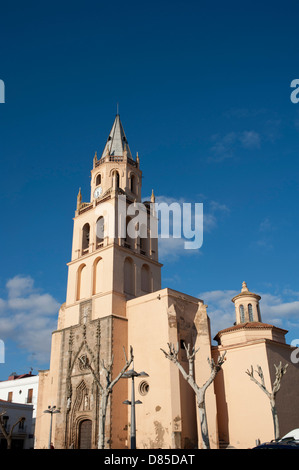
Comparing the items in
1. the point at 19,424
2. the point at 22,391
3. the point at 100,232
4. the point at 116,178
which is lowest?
the point at 19,424

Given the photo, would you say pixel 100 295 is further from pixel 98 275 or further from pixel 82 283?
pixel 82 283

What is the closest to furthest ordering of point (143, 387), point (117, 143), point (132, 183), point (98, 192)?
point (143, 387)
point (98, 192)
point (132, 183)
point (117, 143)

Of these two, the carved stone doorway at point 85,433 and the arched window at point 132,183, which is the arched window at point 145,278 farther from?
the carved stone doorway at point 85,433

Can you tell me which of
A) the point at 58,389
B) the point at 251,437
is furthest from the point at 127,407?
the point at 251,437

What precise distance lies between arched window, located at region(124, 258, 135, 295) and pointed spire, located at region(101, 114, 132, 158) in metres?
10.6

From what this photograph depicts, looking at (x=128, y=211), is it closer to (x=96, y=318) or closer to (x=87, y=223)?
(x=87, y=223)

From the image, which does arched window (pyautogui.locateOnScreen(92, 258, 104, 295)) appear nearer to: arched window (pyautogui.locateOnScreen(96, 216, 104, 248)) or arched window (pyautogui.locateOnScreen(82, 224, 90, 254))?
arched window (pyautogui.locateOnScreen(96, 216, 104, 248))

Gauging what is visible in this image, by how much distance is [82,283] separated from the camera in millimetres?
33000

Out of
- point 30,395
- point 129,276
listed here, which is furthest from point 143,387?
point 30,395

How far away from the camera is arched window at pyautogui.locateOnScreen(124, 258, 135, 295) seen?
104ft

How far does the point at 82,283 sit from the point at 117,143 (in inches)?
540

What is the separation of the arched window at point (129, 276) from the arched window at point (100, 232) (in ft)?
8.38

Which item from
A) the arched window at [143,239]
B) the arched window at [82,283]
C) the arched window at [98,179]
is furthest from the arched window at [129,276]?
the arched window at [98,179]
